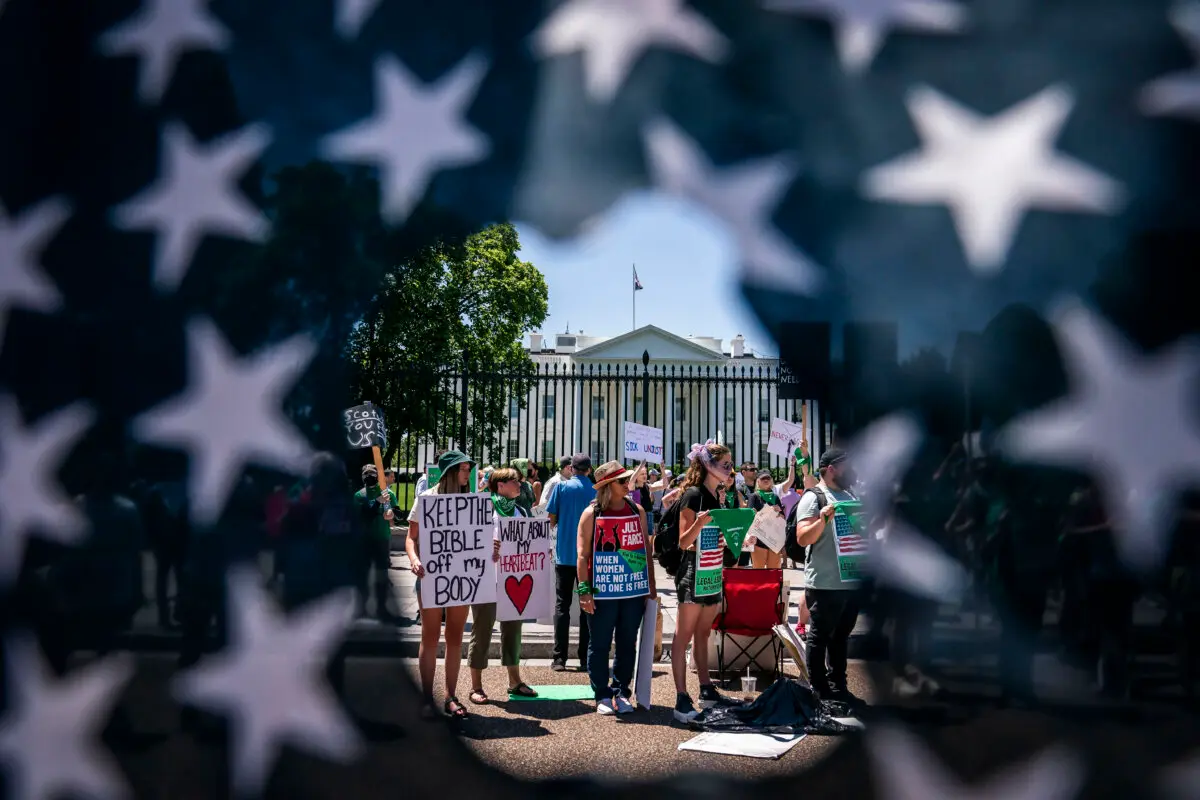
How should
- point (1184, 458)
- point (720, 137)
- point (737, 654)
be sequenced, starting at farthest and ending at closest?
point (737, 654) → point (720, 137) → point (1184, 458)

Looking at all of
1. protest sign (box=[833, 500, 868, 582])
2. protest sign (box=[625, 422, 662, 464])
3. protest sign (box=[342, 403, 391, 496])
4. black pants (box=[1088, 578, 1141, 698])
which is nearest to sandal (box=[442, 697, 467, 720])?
protest sign (box=[342, 403, 391, 496])

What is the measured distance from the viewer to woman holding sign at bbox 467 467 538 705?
631 centimetres

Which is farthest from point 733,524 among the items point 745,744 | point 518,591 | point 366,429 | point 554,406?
point 554,406

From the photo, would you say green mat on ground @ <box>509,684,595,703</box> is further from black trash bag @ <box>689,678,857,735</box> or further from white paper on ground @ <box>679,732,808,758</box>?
white paper on ground @ <box>679,732,808,758</box>

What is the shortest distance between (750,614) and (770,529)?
0.97 m

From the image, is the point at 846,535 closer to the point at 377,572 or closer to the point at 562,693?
the point at 562,693

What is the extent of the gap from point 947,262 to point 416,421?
624cm

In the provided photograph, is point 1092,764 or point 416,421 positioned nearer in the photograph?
point 1092,764

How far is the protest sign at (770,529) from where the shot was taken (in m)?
6.03

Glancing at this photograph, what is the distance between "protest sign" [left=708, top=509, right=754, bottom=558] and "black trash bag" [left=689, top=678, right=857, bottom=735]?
0.97 m

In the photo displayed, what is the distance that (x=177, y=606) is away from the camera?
2861 millimetres

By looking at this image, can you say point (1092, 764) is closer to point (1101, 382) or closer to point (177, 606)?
point (1101, 382)

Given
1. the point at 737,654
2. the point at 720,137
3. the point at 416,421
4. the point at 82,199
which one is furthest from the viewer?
the point at 416,421

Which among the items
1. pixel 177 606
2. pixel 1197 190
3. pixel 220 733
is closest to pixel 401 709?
pixel 220 733
